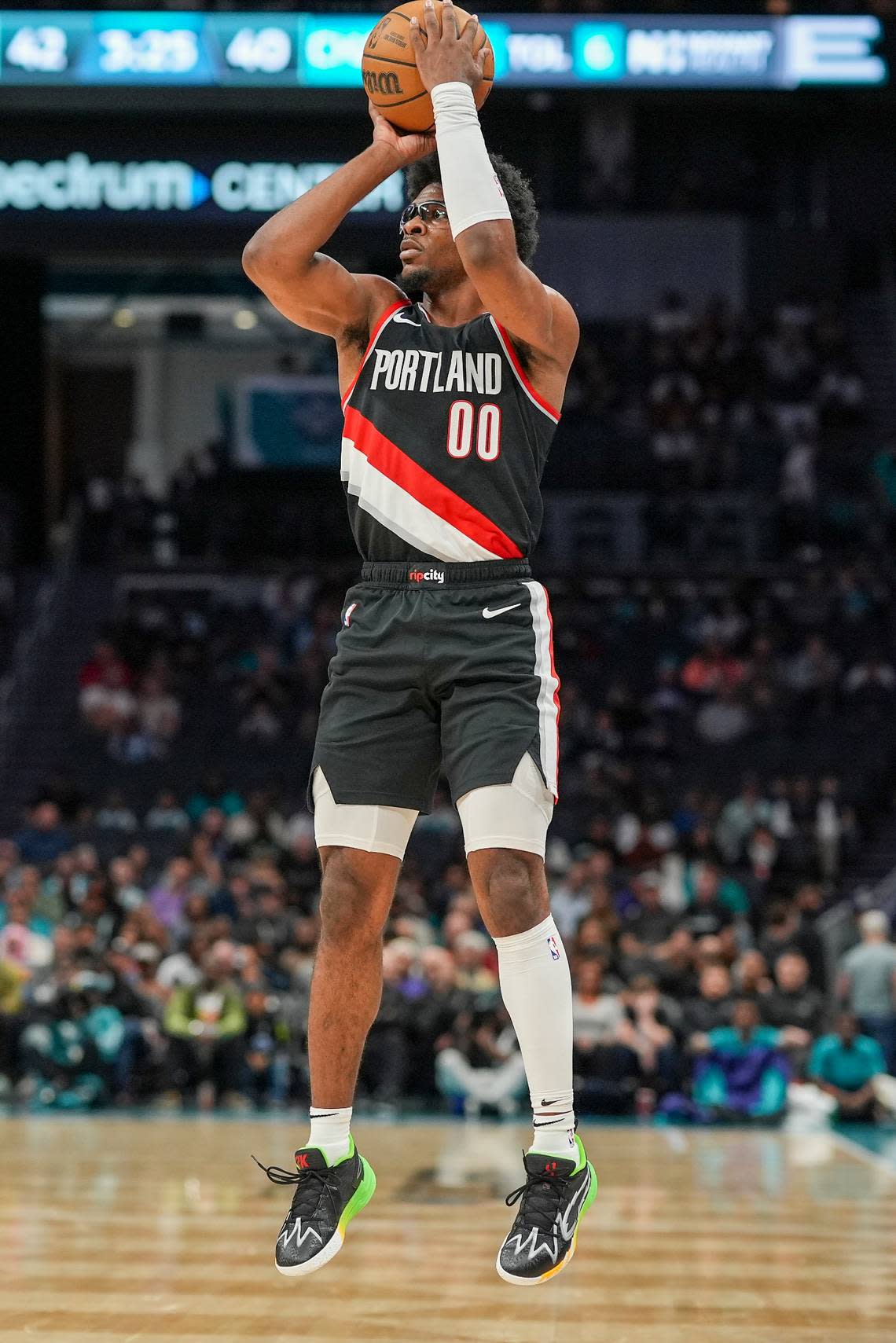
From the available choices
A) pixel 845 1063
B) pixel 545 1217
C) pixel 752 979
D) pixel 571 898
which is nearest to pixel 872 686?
pixel 571 898

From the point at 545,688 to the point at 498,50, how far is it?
13685 mm

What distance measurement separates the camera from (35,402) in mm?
23688

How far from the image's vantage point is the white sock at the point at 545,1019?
4586 mm

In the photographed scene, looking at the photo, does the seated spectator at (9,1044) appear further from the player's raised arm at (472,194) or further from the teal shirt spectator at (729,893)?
the player's raised arm at (472,194)

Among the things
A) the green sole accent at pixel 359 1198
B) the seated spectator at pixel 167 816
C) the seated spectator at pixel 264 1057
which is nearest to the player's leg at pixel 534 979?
the green sole accent at pixel 359 1198

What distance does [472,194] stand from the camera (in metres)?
4.54

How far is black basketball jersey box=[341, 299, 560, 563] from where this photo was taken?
4664mm

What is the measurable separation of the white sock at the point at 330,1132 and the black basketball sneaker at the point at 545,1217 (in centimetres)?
46

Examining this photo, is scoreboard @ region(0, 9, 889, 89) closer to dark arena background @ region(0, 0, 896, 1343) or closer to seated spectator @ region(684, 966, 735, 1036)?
dark arena background @ region(0, 0, 896, 1343)

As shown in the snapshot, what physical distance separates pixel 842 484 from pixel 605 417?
302 centimetres

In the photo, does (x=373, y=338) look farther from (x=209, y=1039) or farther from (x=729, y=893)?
(x=729, y=893)

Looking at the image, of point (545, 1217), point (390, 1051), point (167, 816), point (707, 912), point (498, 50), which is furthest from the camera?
point (167, 816)

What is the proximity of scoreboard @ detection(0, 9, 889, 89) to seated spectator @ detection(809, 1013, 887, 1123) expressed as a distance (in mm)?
9254

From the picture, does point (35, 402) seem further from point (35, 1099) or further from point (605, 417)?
point (35, 1099)
